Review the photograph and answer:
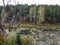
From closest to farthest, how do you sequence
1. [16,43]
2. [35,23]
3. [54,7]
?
[16,43] → [35,23] → [54,7]

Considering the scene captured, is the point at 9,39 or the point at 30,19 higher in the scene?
the point at 9,39

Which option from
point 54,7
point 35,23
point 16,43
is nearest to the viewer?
point 16,43

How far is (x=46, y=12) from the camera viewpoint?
1453 centimetres

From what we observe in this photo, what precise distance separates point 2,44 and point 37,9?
11125 millimetres

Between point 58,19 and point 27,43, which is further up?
point 27,43

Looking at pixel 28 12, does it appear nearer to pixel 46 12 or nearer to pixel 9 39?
pixel 46 12

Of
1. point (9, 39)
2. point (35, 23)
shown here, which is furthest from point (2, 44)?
point (35, 23)

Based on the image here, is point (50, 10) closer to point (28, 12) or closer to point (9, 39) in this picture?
point (28, 12)

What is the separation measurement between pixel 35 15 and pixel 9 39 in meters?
11.1

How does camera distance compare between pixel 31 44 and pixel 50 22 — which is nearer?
pixel 31 44

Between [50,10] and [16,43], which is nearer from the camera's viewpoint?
[16,43]

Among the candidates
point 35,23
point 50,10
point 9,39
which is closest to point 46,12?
point 50,10

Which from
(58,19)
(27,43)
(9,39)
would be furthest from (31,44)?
(58,19)

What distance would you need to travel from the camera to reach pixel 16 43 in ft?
10.6
